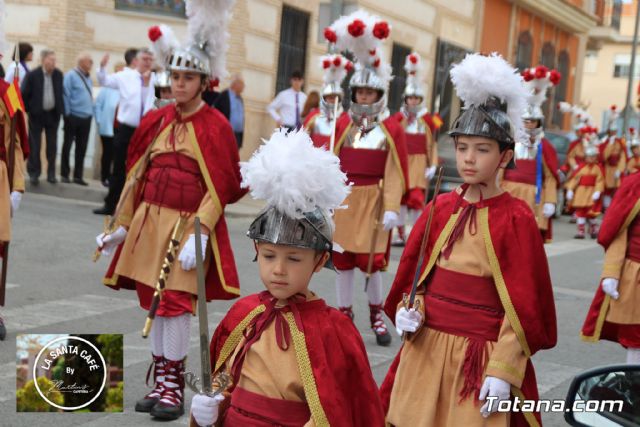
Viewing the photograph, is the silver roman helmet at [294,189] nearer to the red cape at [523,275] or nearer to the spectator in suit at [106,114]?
the red cape at [523,275]

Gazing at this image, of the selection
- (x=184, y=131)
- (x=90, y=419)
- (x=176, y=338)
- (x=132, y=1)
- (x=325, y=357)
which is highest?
(x=132, y=1)

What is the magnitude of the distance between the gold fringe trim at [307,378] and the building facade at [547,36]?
95.2ft

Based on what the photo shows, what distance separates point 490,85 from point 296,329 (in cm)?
179

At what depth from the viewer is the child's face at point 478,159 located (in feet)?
16.2

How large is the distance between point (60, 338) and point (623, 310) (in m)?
3.29

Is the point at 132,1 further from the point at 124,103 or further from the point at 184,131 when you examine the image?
the point at 184,131

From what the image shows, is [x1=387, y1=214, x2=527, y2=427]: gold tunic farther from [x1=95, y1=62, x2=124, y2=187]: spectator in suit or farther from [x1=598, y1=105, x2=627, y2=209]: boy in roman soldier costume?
[x1=598, y1=105, x2=627, y2=209]: boy in roman soldier costume

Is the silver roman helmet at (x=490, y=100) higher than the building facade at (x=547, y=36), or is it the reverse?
the building facade at (x=547, y=36)

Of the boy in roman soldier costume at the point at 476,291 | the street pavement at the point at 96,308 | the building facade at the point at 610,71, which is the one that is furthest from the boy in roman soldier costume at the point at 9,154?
the building facade at the point at 610,71

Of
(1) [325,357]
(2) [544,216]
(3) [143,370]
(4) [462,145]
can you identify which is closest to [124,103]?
(2) [544,216]

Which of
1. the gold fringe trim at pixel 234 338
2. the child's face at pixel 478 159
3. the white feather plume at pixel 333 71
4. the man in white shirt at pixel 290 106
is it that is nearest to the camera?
the gold fringe trim at pixel 234 338

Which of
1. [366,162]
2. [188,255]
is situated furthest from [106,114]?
[188,255]

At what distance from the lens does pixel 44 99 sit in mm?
15609

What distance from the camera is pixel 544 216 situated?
12.1 m
